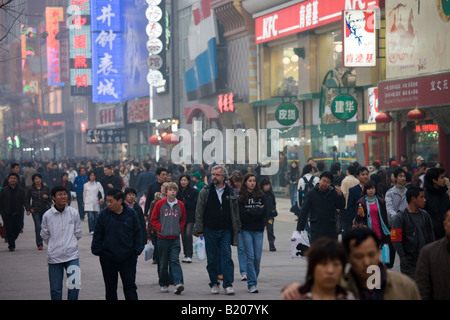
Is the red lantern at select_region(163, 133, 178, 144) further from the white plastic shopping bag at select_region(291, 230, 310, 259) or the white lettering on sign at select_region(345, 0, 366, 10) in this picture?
the white plastic shopping bag at select_region(291, 230, 310, 259)

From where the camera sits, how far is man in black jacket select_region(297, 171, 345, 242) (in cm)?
1288

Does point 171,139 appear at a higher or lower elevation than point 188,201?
higher

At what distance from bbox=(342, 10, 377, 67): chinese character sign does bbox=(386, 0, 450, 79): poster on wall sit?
0.66m

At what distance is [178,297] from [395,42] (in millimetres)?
19127

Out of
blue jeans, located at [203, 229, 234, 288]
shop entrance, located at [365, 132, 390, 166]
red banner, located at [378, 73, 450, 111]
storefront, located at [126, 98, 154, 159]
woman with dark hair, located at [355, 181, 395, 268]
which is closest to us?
woman with dark hair, located at [355, 181, 395, 268]

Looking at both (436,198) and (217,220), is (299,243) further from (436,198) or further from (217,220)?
(436,198)

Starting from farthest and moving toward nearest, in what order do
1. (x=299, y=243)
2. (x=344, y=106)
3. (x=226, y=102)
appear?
(x=226, y=102), (x=344, y=106), (x=299, y=243)

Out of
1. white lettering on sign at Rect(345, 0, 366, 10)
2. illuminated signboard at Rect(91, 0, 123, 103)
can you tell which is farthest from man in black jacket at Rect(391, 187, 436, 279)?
illuminated signboard at Rect(91, 0, 123, 103)

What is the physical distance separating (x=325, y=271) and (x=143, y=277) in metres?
10.2

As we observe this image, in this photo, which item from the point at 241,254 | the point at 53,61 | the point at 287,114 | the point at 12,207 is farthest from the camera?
the point at 53,61

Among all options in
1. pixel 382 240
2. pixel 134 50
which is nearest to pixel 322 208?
pixel 382 240

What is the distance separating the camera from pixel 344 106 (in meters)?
32.1
